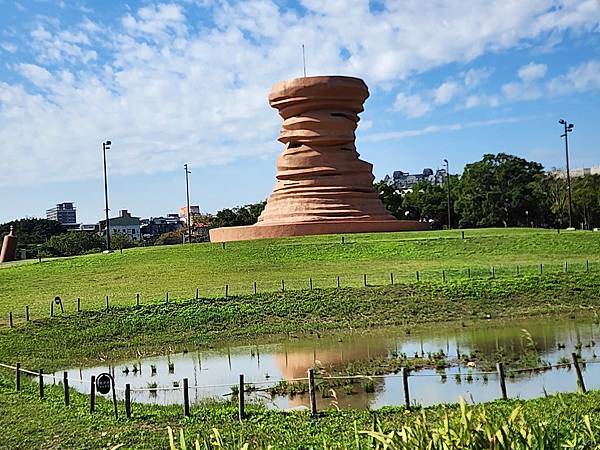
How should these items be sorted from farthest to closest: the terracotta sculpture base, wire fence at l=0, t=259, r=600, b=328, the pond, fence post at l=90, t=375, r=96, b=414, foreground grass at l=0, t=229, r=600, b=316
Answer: the terracotta sculpture base → foreground grass at l=0, t=229, r=600, b=316 → wire fence at l=0, t=259, r=600, b=328 → the pond → fence post at l=90, t=375, r=96, b=414

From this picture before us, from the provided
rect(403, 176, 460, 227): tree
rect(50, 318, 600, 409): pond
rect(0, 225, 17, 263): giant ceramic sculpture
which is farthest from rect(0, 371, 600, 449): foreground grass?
rect(403, 176, 460, 227): tree

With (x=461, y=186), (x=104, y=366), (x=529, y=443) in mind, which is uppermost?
(x=461, y=186)

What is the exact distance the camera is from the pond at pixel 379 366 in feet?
42.8

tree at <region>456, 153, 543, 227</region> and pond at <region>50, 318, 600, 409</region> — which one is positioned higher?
tree at <region>456, 153, 543, 227</region>

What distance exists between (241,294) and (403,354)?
10.6 meters

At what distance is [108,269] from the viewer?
36.8 meters

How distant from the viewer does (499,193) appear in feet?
236

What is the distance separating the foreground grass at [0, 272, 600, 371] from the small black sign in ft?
19.4

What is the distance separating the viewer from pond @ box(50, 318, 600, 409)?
42.8 feet

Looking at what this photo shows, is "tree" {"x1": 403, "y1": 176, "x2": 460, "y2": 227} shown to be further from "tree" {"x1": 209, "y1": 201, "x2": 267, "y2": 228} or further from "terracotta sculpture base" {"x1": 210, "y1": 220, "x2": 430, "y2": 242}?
"terracotta sculpture base" {"x1": 210, "y1": 220, "x2": 430, "y2": 242}

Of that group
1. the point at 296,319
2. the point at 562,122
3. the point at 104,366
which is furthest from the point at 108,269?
the point at 562,122

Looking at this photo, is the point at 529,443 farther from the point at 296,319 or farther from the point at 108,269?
the point at 108,269

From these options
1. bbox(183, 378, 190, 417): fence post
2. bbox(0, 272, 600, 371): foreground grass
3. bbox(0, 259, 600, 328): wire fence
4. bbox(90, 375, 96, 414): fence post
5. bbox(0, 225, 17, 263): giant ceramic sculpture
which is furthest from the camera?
bbox(0, 225, 17, 263): giant ceramic sculpture

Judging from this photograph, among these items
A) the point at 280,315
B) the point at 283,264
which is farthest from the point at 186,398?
the point at 283,264
